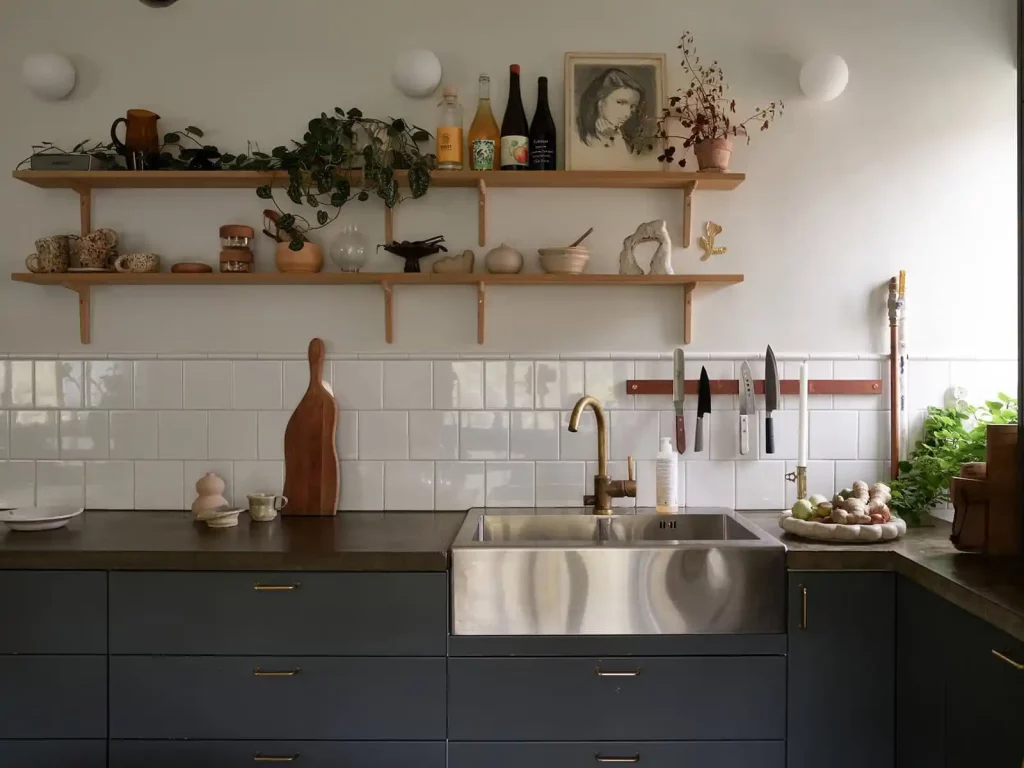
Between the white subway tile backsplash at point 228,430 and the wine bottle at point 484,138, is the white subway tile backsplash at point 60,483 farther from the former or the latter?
the wine bottle at point 484,138

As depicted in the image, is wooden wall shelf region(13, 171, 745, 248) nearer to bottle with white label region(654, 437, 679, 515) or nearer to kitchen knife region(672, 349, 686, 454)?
kitchen knife region(672, 349, 686, 454)

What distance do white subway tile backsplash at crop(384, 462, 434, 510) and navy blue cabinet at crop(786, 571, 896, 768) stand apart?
3.73ft

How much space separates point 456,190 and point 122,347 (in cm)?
112

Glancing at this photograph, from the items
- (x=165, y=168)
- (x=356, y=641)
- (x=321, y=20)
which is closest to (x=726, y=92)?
(x=321, y=20)

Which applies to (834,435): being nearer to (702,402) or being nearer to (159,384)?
(702,402)

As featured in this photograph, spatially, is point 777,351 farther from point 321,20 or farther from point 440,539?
point 321,20

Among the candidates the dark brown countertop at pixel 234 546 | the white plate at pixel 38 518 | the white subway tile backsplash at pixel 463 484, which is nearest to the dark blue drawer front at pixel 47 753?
the dark brown countertop at pixel 234 546

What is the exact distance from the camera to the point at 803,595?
2.03m

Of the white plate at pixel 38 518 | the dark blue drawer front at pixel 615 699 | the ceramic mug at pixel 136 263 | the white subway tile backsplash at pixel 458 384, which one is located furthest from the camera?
the white subway tile backsplash at pixel 458 384

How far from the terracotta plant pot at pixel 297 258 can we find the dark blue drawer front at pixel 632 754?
137 centimetres

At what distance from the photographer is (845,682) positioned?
202 cm

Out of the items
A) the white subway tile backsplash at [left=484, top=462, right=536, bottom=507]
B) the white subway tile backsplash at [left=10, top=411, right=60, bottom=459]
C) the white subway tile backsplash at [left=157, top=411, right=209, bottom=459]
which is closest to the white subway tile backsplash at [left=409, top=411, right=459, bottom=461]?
the white subway tile backsplash at [left=484, top=462, right=536, bottom=507]

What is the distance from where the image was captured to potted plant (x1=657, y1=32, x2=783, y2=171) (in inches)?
99.8

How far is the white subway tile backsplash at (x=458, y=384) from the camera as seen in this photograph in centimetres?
268
